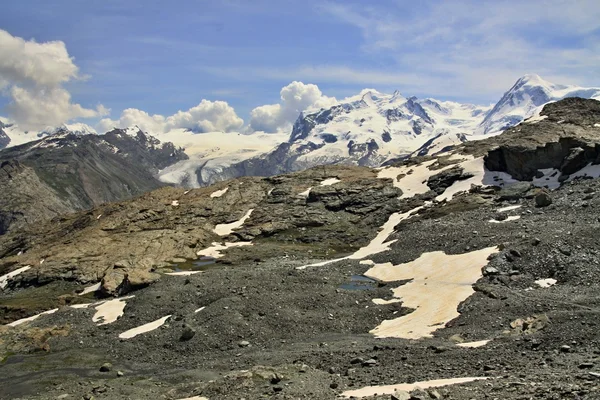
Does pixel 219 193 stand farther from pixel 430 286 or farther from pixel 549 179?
pixel 430 286

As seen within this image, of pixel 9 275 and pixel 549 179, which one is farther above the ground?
pixel 549 179

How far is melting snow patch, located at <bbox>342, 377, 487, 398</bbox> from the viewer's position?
2956 centimetres

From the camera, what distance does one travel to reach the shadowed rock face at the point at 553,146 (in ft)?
317

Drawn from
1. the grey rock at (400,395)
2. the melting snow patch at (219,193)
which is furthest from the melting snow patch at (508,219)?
the melting snow patch at (219,193)

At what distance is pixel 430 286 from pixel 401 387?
30545 mm

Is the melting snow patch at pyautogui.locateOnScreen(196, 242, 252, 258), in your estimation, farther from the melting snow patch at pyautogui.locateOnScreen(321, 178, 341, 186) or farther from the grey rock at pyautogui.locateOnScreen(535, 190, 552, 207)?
the grey rock at pyautogui.locateOnScreen(535, 190, 552, 207)

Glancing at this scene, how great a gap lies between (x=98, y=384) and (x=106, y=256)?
57.7m

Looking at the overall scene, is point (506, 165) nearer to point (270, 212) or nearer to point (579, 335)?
point (270, 212)

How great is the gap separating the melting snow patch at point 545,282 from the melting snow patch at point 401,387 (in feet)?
88.9

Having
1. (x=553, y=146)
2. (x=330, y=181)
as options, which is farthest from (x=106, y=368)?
(x=330, y=181)

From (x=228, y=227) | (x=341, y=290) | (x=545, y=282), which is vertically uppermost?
(x=228, y=227)

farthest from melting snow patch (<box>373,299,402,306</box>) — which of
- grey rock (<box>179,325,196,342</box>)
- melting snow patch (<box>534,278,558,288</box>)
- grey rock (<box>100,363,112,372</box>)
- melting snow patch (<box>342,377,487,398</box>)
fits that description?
grey rock (<box>100,363,112,372</box>)

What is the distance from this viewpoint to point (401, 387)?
100 ft

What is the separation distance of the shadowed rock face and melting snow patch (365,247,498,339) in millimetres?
44130
